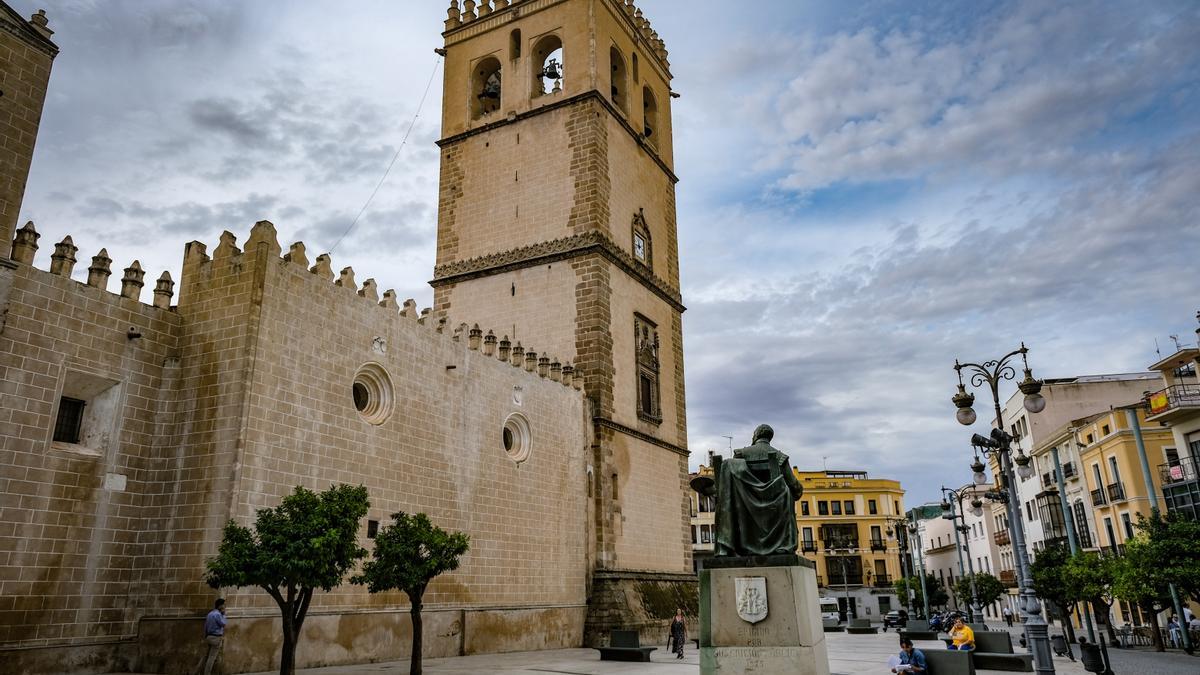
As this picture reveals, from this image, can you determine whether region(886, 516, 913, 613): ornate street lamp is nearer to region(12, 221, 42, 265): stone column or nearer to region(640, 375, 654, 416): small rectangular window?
region(640, 375, 654, 416): small rectangular window

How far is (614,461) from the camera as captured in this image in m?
23.9

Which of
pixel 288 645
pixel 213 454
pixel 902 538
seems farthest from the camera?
pixel 902 538

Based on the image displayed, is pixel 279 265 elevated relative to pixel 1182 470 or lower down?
elevated

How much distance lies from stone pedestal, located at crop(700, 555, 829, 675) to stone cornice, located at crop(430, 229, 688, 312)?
16044 mm

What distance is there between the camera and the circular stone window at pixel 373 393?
1636cm

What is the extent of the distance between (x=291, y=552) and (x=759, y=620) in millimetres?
6403

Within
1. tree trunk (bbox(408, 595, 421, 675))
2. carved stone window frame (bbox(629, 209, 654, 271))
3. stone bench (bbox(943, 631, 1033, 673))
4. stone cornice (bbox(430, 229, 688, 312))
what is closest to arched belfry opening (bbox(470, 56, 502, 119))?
stone cornice (bbox(430, 229, 688, 312))

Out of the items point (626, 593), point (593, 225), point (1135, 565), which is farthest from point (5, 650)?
point (1135, 565)

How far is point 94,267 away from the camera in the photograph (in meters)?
13.3

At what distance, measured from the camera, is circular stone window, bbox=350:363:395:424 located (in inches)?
644

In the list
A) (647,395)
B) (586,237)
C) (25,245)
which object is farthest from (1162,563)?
→ (25,245)

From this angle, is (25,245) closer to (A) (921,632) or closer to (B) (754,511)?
(B) (754,511)

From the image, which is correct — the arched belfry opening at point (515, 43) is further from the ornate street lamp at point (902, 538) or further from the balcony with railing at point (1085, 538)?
the ornate street lamp at point (902, 538)

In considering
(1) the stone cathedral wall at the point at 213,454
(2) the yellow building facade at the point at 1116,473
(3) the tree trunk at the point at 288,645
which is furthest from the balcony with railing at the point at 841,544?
(3) the tree trunk at the point at 288,645
